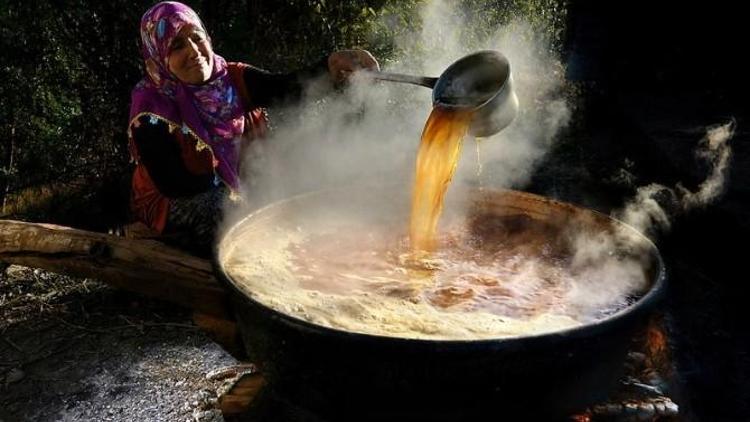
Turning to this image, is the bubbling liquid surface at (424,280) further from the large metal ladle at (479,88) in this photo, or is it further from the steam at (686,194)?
the steam at (686,194)

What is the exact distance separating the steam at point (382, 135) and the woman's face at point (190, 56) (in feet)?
3.03

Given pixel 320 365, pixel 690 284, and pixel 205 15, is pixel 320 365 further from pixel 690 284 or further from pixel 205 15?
pixel 205 15

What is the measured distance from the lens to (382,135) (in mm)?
6227

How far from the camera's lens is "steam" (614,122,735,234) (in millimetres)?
4324

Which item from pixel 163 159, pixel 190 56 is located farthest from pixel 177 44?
pixel 163 159

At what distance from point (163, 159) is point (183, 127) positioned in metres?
0.26

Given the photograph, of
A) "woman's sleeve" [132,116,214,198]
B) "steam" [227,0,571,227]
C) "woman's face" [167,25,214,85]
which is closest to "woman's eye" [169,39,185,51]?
"woman's face" [167,25,214,85]

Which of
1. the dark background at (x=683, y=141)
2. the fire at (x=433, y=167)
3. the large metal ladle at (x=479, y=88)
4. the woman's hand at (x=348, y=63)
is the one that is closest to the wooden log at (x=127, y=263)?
the fire at (x=433, y=167)

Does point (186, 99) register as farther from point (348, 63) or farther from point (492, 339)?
point (492, 339)

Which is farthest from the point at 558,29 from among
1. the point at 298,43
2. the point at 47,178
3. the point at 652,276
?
the point at 652,276

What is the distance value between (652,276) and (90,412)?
2.90 metres

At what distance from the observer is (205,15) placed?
16.8 ft

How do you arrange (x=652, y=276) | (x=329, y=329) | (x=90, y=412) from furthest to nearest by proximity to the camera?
(x=90, y=412)
(x=652, y=276)
(x=329, y=329)

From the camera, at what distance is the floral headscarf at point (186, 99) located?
3607mm
